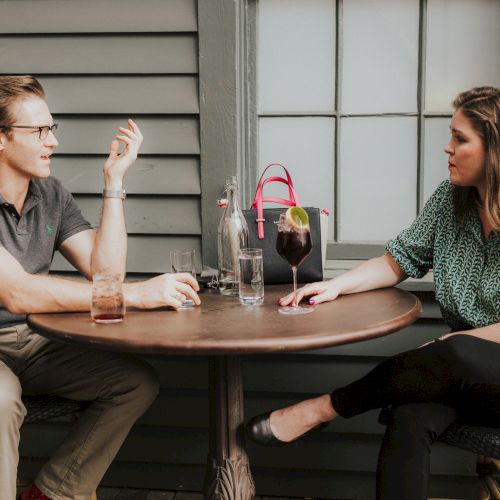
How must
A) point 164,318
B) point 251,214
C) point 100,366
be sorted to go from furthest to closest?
point 251,214, point 100,366, point 164,318

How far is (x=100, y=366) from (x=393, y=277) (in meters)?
0.95

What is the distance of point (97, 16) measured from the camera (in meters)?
2.67

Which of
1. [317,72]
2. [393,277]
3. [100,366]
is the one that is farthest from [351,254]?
[100,366]

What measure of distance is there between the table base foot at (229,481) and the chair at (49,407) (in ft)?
1.48

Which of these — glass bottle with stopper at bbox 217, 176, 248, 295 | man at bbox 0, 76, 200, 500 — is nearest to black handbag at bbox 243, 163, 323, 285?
glass bottle with stopper at bbox 217, 176, 248, 295

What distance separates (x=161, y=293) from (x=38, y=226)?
604 mm

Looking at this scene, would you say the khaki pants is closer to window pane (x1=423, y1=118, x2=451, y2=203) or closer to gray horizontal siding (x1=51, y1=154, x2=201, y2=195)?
gray horizontal siding (x1=51, y1=154, x2=201, y2=195)

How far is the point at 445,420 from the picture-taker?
1.99 metres

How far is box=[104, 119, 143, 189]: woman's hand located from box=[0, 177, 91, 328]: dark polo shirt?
161 millimetres

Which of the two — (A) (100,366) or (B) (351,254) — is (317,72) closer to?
(B) (351,254)

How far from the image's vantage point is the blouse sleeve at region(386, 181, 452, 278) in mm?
2359

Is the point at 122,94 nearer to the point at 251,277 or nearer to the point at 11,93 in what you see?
the point at 11,93

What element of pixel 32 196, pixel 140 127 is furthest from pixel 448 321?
pixel 32 196

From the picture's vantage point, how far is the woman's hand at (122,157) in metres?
2.48
